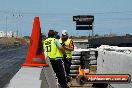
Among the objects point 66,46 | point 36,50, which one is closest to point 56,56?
point 66,46

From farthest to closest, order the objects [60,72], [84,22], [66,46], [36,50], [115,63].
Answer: [84,22] → [66,46] → [60,72] → [115,63] → [36,50]

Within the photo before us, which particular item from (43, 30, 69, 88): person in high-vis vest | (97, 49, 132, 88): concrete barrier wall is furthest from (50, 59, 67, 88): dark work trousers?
(97, 49, 132, 88): concrete barrier wall

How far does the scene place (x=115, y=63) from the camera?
1194 cm

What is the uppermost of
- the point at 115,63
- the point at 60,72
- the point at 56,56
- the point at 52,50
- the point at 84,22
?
the point at 84,22

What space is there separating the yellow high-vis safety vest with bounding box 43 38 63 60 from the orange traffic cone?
2.96 metres

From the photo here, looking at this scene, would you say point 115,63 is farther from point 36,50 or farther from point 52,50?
point 36,50

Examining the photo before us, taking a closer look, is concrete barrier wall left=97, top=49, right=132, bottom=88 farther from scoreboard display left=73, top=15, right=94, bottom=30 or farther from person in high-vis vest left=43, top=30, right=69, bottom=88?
scoreboard display left=73, top=15, right=94, bottom=30

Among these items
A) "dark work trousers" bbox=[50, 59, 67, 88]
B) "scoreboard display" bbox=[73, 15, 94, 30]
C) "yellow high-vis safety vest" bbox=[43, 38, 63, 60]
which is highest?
"scoreboard display" bbox=[73, 15, 94, 30]

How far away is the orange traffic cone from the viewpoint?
29.8 feet

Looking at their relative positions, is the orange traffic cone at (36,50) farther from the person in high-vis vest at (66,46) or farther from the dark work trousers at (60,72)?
the person in high-vis vest at (66,46)

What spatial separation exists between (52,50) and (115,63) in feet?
6.00

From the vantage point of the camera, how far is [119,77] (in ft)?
29.9

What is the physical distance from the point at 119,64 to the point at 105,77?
222cm

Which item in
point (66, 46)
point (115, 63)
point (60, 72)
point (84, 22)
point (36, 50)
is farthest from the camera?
point (84, 22)
